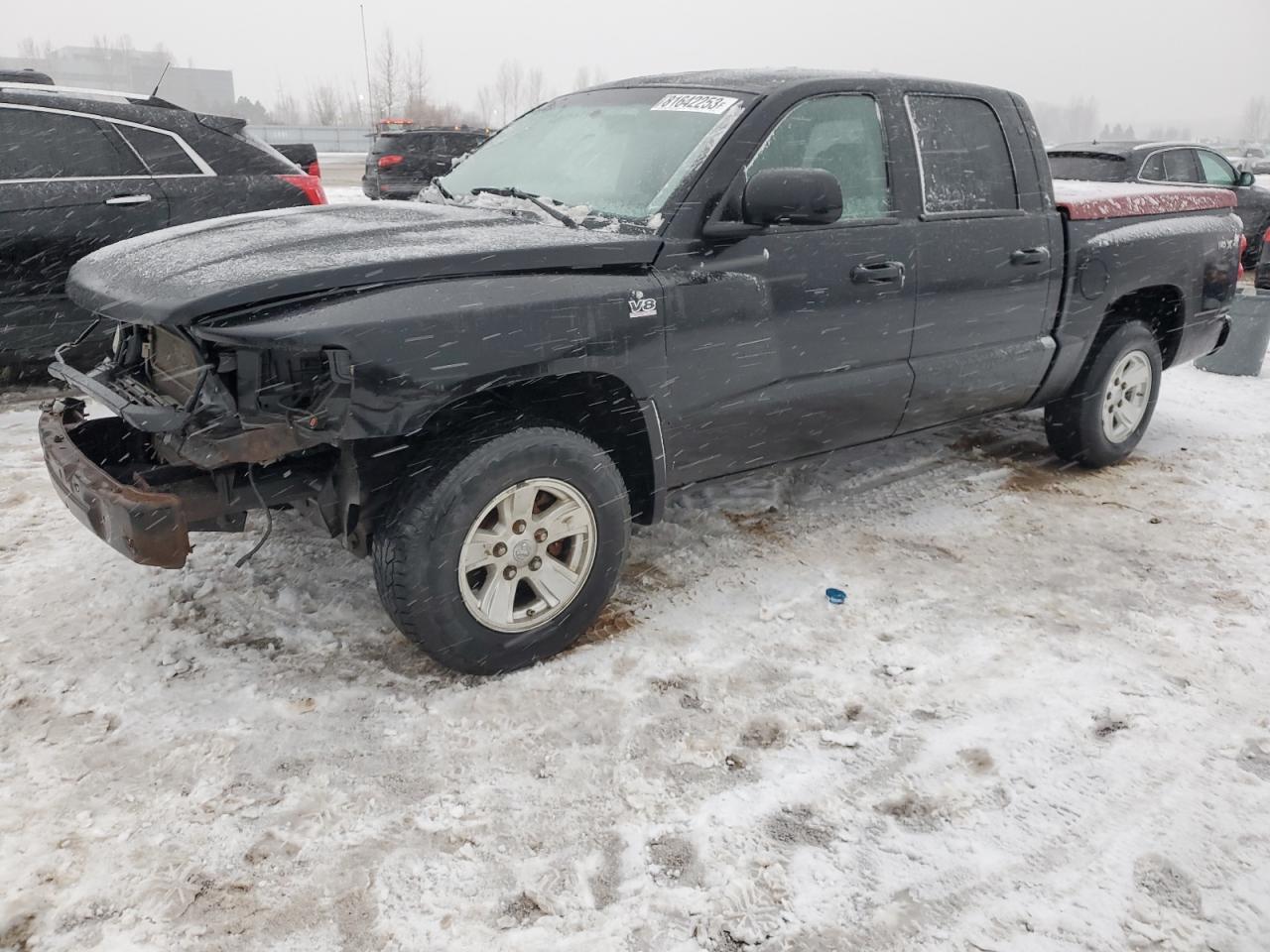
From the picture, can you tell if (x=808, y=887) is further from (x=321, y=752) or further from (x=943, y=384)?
(x=943, y=384)

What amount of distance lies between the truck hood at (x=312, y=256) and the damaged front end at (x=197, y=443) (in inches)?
7.1

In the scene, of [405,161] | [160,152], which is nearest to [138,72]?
[405,161]

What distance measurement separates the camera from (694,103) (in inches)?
141

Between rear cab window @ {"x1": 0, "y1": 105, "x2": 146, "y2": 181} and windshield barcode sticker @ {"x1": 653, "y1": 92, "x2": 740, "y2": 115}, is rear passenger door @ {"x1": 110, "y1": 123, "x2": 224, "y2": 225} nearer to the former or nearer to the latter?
rear cab window @ {"x1": 0, "y1": 105, "x2": 146, "y2": 181}

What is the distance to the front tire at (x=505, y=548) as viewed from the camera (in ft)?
9.08

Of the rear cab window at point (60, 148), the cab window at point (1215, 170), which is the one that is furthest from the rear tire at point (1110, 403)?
the cab window at point (1215, 170)

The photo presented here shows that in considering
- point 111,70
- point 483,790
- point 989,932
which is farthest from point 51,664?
point 111,70

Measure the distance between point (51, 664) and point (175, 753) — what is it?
72cm

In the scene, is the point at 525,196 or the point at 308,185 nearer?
the point at 525,196

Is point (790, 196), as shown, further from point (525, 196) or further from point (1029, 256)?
point (1029, 256)

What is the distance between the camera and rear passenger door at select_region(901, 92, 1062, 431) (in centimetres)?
395

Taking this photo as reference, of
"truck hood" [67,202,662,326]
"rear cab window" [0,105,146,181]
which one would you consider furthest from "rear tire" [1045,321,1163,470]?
"rear cab window" [0,105,146,181]

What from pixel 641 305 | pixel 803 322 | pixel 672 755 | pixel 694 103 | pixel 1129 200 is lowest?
pixel 672 755

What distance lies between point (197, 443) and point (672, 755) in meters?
1.53
